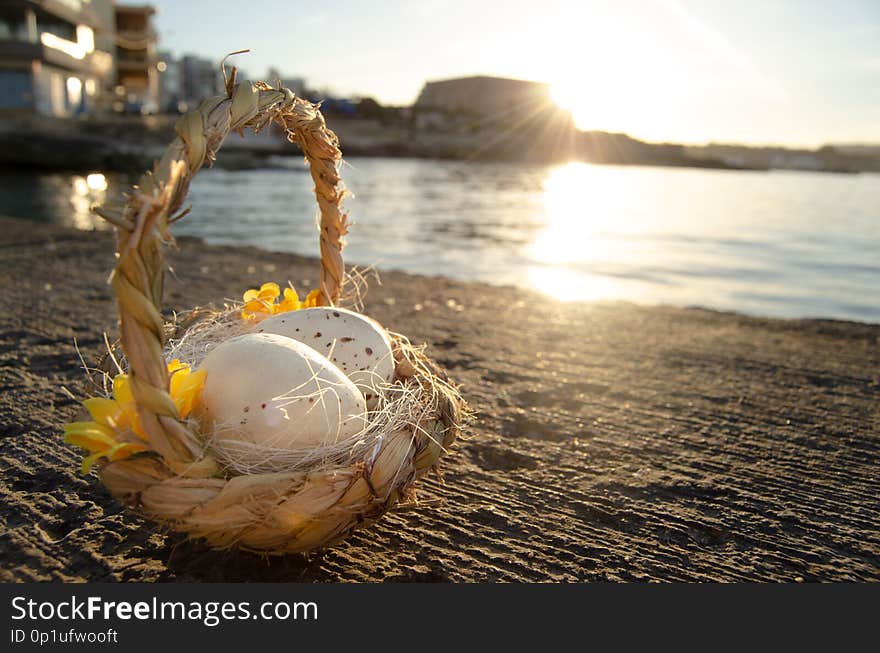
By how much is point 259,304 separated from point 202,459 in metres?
1.05

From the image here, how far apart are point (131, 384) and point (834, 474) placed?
2431 millimetres

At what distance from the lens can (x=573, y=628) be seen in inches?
58.8

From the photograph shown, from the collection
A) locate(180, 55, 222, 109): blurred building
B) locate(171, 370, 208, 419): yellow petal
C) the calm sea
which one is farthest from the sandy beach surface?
locate(180, 55, 222, 109): blurred building

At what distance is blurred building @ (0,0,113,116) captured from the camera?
36.0m

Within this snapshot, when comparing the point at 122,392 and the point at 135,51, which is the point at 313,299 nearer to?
the point at 122,392

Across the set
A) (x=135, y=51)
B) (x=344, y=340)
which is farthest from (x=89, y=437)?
(x=135, y=51)

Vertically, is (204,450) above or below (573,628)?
above

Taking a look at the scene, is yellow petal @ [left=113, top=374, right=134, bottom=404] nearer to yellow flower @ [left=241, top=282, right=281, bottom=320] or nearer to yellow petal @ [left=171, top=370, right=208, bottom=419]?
yellow petal @ [left=171, top=370, right=208, bottom=419]

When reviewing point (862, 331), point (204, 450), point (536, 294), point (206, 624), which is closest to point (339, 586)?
Answer: point (206, 624)

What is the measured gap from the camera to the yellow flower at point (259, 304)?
2363mm

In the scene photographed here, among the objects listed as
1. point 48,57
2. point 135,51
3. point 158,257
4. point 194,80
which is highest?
point 194,80

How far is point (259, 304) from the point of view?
2.39 meters

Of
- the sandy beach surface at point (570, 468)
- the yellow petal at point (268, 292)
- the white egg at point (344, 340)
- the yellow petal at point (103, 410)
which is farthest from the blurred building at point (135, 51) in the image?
the yellow petal at point (103, 410)

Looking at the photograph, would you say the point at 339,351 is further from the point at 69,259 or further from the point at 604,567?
the point at 69,259
